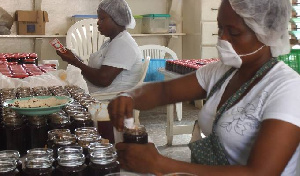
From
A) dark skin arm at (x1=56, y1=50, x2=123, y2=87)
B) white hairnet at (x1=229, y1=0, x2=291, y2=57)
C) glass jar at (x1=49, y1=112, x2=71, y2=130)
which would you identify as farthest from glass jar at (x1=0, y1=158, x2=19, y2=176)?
dark skin arm at (x1=56, y1=50, x2=123, y2=87)

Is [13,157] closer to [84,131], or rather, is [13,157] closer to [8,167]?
[8,167]

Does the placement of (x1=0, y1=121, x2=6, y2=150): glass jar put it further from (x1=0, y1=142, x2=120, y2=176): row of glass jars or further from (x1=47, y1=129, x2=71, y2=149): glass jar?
(x1=0, y1=142, x2=120, y2=176): row of glass jars

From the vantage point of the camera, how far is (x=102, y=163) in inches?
43.4

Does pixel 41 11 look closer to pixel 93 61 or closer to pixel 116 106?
pixel 93 61

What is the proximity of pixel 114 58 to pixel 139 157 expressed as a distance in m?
2.03

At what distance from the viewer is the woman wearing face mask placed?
1229mm

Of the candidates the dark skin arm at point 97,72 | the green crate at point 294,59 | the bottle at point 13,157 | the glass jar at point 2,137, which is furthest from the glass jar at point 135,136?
the green crate at point 294,59

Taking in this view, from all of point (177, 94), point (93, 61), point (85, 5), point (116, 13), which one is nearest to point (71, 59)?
point (93, 61)

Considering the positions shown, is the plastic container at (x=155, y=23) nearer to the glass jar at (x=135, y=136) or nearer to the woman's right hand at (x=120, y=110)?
the woman's right hand at (x=120, y=110)

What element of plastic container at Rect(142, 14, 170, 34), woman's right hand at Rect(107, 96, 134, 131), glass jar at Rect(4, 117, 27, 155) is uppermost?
plastic container at Rect(142, 14, 170, 34)

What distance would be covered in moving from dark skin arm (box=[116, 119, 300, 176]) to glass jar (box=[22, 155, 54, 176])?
27 cm

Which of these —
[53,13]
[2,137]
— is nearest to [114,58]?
[2,137]

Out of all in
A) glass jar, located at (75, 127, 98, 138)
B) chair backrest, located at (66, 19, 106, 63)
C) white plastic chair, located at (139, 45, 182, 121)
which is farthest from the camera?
white plastic chair, located at (139, 45, 182, 121)

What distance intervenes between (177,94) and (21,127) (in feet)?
2.17
